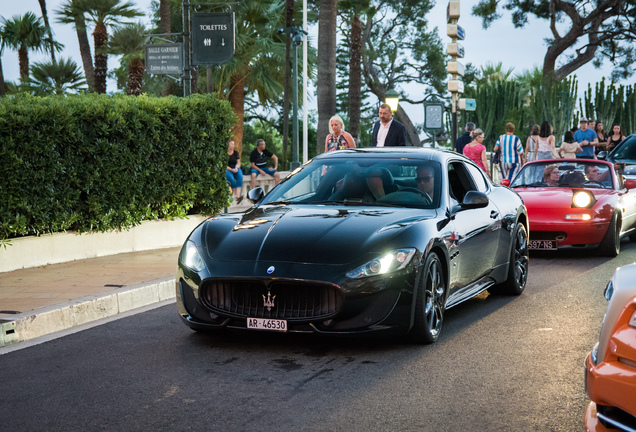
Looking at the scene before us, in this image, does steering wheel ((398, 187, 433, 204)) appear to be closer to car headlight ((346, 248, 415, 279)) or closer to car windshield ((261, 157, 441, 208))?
car windshield ((261, 157, 441, 208))

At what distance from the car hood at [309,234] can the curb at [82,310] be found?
1.55 metres

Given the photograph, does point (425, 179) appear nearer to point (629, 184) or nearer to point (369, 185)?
point (369, 185)

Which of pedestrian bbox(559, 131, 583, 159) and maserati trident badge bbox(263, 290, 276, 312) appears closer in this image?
maserati trident badge bbox(263, 290, 276, 312)

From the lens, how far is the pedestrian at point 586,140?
2297 centimetres

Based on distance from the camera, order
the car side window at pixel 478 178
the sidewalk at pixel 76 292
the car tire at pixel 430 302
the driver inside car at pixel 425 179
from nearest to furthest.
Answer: the car tire at pixel 430 302
the sidewalk at pixel 76 292
the driver inside car at pixel 425 179
the car side window at pixel 478 178

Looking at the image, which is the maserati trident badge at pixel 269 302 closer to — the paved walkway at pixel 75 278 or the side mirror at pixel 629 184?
the paved walkway at pixel 75 278

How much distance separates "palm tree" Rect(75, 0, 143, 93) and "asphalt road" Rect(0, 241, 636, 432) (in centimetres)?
3082

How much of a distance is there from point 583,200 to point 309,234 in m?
6.88

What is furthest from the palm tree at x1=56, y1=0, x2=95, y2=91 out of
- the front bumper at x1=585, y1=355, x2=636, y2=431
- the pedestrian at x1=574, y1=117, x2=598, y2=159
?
the front bumper at x1=585, y1=355, x2=636, y2=431

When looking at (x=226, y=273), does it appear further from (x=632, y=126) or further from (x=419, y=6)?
(x=419, y=6)

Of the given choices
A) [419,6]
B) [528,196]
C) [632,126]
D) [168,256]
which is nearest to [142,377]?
[168,256]

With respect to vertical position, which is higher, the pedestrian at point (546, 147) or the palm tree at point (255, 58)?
the palm tree at point (255, 58)

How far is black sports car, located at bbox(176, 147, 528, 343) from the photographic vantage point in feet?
19.5

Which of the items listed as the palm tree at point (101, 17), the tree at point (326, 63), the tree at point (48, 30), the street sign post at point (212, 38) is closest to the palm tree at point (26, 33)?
the tree at point (48, 30)
